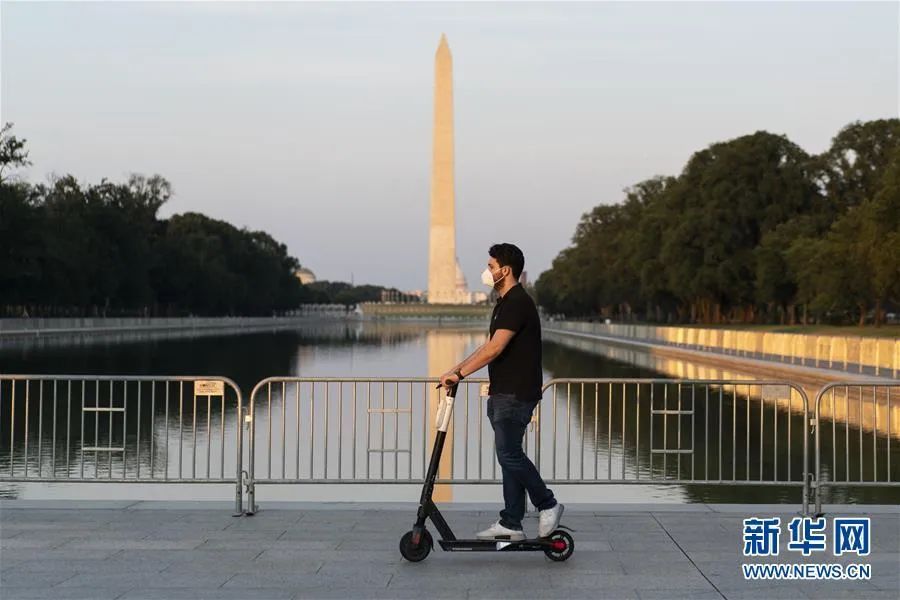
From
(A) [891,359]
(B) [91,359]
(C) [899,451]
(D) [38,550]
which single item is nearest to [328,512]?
(D) [38,550]

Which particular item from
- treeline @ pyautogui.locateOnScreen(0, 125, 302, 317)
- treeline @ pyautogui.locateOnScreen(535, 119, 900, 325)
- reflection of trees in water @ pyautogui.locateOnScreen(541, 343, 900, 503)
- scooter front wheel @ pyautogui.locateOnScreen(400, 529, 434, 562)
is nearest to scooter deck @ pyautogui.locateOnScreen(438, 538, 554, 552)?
scooter front wheel @ pyautogui.locateOnScreen(400, 529, 434, 562)

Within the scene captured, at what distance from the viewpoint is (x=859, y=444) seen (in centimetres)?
1692

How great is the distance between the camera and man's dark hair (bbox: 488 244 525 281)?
27.6 feet

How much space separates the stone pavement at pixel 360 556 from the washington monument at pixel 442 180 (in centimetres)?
9164

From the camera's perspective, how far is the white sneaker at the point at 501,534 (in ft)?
27.1

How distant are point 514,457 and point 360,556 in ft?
3.91

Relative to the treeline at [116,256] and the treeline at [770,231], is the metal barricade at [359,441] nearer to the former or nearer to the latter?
the treeline at [770,231]

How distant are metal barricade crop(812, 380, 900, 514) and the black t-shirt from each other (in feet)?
9.90

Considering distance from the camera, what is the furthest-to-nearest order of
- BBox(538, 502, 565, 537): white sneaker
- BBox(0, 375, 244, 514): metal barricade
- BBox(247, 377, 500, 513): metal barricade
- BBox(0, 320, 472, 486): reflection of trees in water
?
BBox(0, 320, 472, 486): reflection of trees in water, BBox(0, 375, 244, 514): metal barricade, BBox(247, 377, 500, 513): metal barricade, BBox(538, 502, 565, 537): white sneaker

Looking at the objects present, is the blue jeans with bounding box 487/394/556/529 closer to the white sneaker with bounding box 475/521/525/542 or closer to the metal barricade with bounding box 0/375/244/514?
the white sneaker with bounding box 475/521/525/542

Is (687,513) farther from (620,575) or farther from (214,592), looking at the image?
(214,592)

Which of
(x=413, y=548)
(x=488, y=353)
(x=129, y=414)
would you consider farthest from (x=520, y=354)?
(x=129, y=414)

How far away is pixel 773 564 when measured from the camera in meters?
8.14

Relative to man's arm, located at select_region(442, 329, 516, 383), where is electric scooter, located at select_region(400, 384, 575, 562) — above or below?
below
